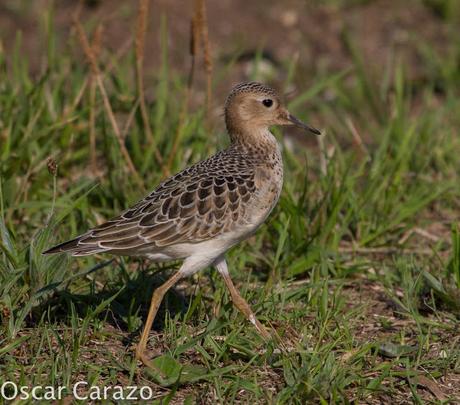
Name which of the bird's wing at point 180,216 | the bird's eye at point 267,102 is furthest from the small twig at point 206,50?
the bird's wing at point 180,216

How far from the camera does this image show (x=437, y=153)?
782 cm

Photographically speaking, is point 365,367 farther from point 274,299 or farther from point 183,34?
point 183,34

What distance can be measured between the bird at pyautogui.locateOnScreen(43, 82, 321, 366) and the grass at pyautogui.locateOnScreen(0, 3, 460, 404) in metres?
0.21

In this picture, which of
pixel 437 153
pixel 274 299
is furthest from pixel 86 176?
pixel 437 153

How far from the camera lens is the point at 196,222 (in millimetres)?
5207

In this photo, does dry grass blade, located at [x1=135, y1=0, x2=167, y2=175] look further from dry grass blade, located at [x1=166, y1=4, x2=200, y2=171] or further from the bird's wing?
the bird's wing

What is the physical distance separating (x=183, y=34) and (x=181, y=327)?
19.0 ft

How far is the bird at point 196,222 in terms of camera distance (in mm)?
5137

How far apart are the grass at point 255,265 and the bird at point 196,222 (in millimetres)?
209

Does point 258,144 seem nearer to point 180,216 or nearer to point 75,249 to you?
point 180,216

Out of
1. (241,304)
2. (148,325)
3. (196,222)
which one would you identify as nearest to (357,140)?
(241,304)

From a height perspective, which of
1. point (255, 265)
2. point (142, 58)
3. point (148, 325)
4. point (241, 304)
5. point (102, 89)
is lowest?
point (255, 265)

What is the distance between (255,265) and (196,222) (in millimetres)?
1294

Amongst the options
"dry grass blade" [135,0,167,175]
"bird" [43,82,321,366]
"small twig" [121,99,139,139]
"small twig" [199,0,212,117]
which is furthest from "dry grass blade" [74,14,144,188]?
"bird" [43,82,321,366]
